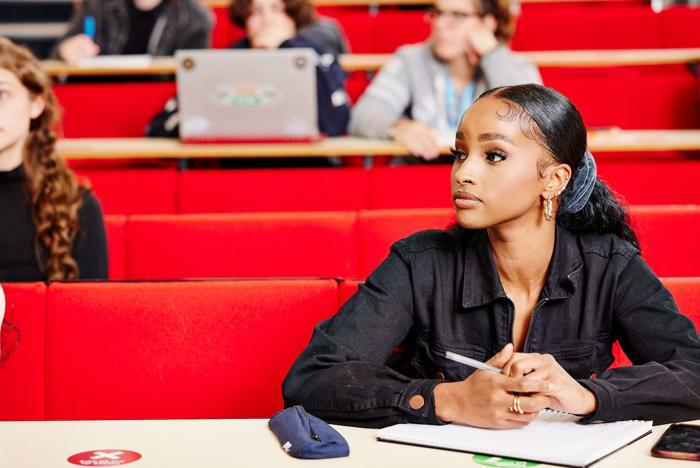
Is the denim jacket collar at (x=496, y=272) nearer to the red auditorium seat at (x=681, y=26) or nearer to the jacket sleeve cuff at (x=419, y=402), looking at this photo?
the jacket sleeve cuff at (x=419, y=402)

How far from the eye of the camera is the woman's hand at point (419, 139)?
2.77 metres

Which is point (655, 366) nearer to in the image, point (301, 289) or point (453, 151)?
point (453, 151)

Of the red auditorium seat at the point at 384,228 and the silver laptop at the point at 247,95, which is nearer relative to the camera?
the red auditorium seat at the point at 384,228

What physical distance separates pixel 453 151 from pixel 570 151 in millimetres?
148

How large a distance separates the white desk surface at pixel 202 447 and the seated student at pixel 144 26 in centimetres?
280

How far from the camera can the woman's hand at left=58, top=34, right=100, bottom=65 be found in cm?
355

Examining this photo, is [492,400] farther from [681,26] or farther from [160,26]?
[681,26]

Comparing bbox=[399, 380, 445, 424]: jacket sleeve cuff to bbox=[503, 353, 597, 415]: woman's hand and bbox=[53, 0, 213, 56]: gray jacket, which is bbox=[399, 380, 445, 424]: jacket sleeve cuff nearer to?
bbox=[503, 353, 597, 415]: woman's hand

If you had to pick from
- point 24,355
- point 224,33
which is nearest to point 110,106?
point 224,33

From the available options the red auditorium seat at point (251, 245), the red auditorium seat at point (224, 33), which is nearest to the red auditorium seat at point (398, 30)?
the red auditorium seat at point (224, 33)

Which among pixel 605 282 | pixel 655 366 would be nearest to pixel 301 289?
pixel 605 282

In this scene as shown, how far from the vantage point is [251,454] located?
1108 millimetres

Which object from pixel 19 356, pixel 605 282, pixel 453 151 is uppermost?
pixel 453 151

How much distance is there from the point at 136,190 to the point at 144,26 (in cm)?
139
